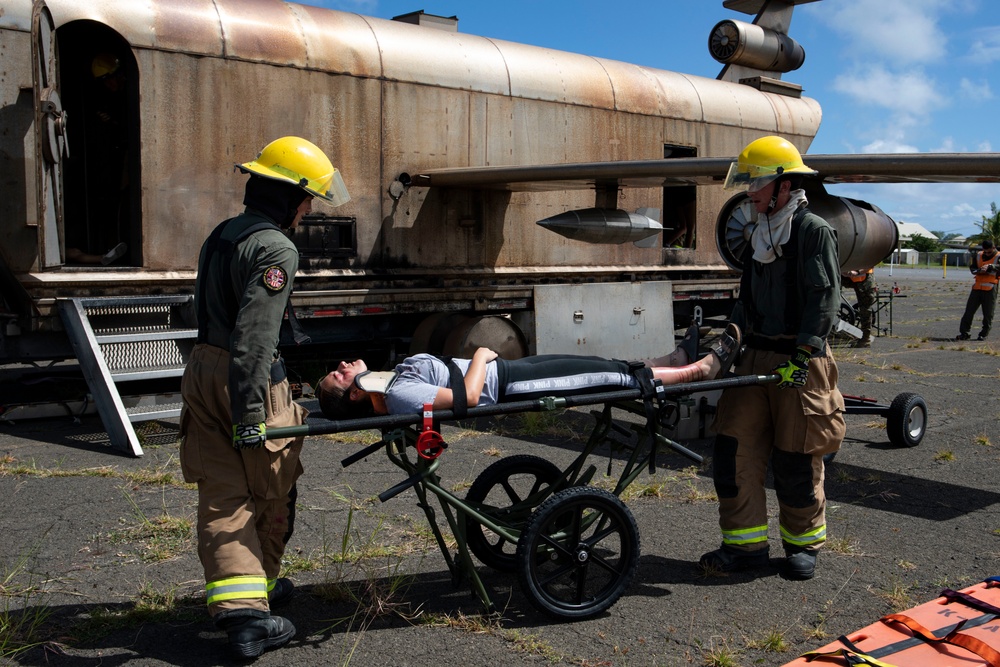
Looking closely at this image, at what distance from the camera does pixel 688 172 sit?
8.88 meters

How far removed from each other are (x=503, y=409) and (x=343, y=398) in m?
0.77

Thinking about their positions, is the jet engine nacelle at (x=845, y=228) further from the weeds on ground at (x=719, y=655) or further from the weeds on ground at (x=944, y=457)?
the weeds on ground at (x=719, y=655)

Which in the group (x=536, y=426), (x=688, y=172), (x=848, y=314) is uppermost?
(x=688, y=172)

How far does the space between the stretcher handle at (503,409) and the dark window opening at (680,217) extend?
27.2 ft

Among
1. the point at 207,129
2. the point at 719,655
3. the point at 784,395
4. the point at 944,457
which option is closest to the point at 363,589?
the point at 719,655

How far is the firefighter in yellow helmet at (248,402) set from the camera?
378 cm

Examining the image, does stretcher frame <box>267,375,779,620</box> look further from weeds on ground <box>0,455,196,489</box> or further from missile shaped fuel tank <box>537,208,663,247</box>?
missile shaped fuel tank <box>537,208,663,247</box>

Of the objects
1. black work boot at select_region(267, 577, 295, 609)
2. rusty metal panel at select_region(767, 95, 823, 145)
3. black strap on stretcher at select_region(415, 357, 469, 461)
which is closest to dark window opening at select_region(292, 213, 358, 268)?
black work boot at select_region(267, 577, 295, 609)

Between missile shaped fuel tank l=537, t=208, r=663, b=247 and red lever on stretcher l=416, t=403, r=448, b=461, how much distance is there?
245 inches

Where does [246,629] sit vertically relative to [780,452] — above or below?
below

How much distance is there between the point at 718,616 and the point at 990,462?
13.7ft

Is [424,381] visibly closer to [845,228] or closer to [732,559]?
[732,559]

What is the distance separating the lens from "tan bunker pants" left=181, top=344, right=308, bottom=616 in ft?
12.5

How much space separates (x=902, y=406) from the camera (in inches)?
304
